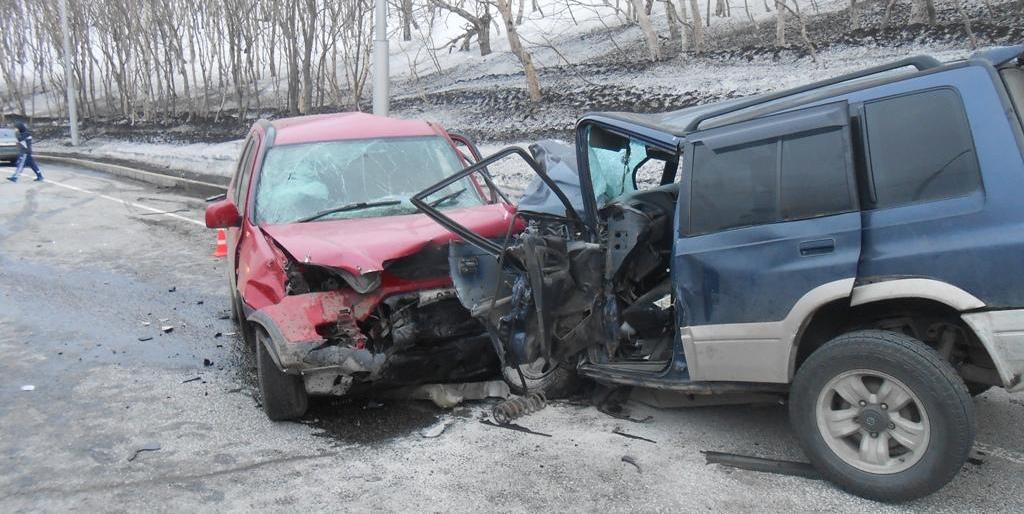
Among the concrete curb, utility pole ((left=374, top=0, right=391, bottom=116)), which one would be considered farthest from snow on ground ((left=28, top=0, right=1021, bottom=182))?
utility pole ((left=374, top=0, right=391, bottom=116))

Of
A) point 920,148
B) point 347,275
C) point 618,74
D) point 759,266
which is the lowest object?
point 347,275

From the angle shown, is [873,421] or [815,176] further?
[815,176]

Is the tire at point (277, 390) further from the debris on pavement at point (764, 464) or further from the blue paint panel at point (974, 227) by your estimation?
the blue paint panel at point (974, 227)

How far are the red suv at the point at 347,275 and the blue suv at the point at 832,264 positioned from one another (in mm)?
379

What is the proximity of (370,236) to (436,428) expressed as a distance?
122cm

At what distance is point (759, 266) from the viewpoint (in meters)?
3.86

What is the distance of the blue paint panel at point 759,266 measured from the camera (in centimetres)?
364

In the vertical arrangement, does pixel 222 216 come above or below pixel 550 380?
above

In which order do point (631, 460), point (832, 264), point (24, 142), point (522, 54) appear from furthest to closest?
point (24, 142) → point (522, 54) → point (631, 460) → point (832, 264)

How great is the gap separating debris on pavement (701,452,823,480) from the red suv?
1.63 m

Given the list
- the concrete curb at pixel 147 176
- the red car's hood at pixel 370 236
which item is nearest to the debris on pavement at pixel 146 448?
the red car's hood at pixel 370 236

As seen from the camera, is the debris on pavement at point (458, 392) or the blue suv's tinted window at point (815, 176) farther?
the debris on pavement at point (458, 392)

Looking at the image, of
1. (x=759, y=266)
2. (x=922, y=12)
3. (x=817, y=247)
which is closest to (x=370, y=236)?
(x=759, y=266)

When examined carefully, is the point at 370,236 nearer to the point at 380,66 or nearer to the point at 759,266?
the point at 759,266
